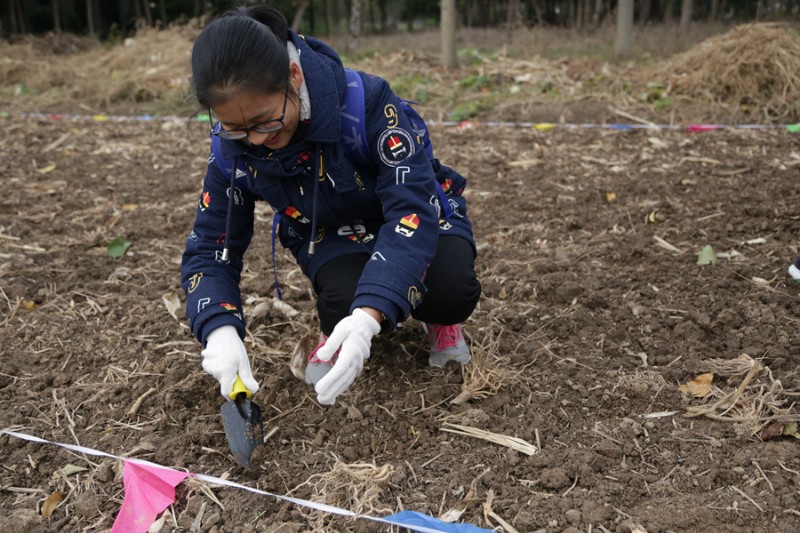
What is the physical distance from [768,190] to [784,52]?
2.40m

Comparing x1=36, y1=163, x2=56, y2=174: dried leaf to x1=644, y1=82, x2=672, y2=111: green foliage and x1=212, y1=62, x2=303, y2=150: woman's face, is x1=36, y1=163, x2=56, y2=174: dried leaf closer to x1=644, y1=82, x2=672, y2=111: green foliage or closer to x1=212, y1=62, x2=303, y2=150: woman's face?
x1=212, y1=62, x2=303, y2=150: woman's face

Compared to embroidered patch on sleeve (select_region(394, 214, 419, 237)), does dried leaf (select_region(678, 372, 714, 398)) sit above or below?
below

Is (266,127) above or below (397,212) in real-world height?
above

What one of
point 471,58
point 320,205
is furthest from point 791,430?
point 471,58

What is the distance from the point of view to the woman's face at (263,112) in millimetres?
1518

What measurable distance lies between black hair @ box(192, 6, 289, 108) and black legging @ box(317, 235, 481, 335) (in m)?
0.60

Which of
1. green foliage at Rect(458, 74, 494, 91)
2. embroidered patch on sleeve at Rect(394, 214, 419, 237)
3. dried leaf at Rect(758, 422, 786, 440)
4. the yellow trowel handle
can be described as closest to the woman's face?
embroidered patch on sleeve at Rect(394, 214, 419, 237)

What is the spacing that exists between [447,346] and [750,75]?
427cm

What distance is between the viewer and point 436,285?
1932mm

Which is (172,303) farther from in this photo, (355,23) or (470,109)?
→ (355,23)

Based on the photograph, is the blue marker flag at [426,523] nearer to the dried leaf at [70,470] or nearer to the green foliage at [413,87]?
the dried leaf at [70,470]

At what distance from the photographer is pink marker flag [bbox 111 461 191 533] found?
161 centimetres

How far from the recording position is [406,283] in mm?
1603

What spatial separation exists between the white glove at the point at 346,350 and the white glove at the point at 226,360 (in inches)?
11.0
